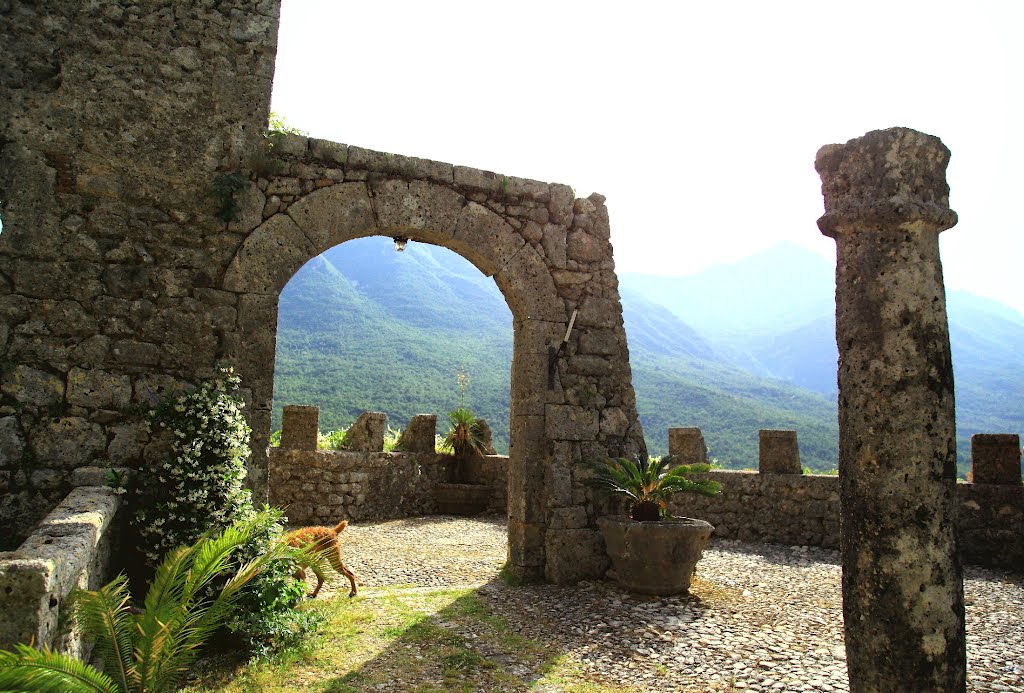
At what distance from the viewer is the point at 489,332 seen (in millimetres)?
44500

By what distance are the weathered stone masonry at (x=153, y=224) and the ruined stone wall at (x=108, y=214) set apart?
11 mm

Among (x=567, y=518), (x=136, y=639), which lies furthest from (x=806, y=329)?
(x=136, y=639)

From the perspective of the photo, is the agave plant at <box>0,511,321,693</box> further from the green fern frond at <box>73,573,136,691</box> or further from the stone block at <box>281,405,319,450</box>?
the stone block at <box>281,405,319,450</box>

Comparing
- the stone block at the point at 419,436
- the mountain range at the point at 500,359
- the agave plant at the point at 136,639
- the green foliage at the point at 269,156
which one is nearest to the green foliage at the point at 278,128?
the green foliage at the point at 269,156

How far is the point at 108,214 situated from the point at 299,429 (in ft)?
19.7

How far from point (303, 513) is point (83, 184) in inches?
258

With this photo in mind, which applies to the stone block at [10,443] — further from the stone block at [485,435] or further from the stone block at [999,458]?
the stone block at [999,458]

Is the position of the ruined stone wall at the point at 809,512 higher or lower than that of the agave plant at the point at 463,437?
lower

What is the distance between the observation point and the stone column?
8.61 feet

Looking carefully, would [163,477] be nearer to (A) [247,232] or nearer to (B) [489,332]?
(A) [247,232]

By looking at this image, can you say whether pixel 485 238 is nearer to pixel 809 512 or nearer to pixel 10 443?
pixel 10 443

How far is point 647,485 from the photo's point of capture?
21.4 ft

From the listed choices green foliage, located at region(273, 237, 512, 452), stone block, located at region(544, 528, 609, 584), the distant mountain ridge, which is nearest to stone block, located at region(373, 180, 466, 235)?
stone block, located at region(544, 528, 609, 584)

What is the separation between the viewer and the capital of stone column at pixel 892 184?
281 centimetres
